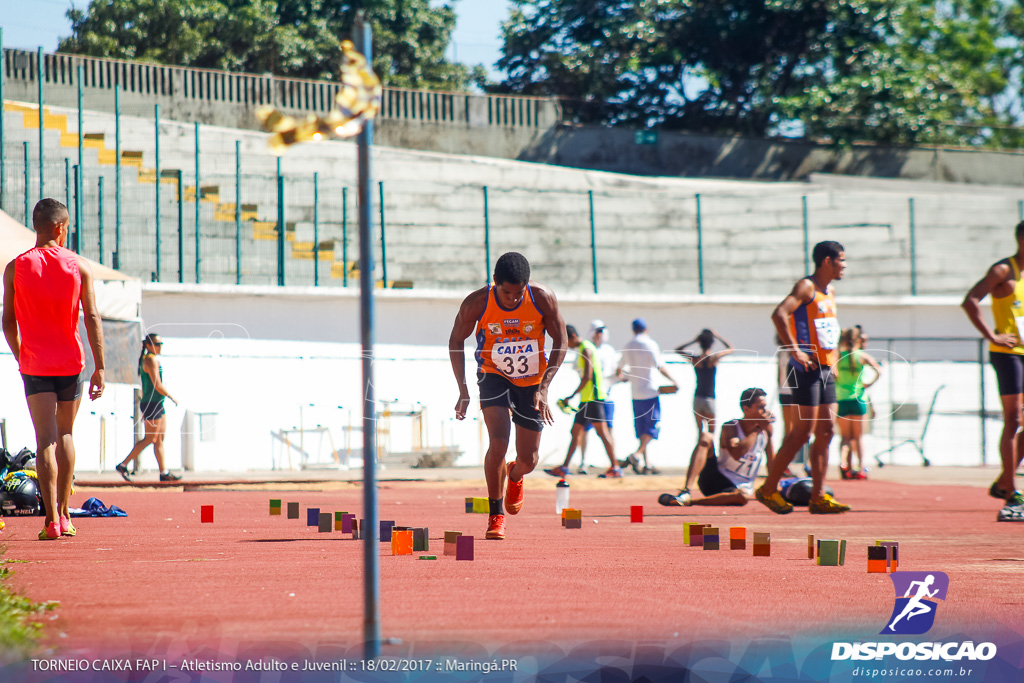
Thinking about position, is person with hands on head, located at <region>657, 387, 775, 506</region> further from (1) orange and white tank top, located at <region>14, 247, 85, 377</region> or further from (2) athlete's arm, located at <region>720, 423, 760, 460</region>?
(1) orange and white tank top, located at <region>14, 247, 85, 377</region>

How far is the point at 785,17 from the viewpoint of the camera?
33531 millimetres

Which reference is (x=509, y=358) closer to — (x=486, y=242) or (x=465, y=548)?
(x=465, y=548)

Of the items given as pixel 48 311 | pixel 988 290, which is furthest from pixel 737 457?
pixel 48 311

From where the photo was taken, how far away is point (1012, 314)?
8672 mm

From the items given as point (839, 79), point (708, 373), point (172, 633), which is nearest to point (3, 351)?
point (708, 373)

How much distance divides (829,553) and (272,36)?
29.1 metres

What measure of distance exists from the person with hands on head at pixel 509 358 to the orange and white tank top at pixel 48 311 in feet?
7.66

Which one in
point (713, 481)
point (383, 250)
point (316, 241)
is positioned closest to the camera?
point (713, 481)

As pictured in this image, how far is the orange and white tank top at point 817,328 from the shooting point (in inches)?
348

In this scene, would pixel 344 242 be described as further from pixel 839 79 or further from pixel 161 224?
pixel 839 79

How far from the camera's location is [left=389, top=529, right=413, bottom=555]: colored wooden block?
6371 mm

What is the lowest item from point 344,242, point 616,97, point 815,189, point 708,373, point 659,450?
point 659,450

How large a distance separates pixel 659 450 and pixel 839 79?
725 inches

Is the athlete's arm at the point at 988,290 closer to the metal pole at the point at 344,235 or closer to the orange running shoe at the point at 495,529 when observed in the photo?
the orange running shoe at the point at 495,529
